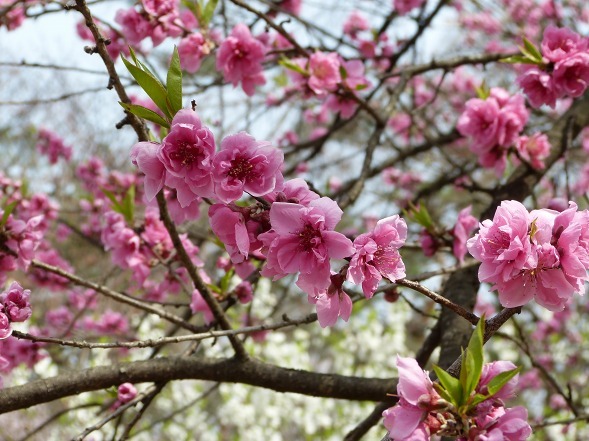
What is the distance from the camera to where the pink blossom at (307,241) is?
116cm

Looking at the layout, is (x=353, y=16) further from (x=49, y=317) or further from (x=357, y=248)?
(x=357, y=248)

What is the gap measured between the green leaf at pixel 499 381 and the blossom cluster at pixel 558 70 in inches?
56.7

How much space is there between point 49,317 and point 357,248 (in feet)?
11.9

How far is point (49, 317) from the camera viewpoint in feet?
13.9

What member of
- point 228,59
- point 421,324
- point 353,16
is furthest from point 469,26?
point 228,59

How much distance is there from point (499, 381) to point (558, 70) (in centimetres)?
151

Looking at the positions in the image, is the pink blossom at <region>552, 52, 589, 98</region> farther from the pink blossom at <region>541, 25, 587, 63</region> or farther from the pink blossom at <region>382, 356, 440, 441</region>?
the pink blossom at <region>382, 356, 440, 441</region>

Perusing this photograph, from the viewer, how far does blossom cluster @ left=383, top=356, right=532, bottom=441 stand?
3.45 feet

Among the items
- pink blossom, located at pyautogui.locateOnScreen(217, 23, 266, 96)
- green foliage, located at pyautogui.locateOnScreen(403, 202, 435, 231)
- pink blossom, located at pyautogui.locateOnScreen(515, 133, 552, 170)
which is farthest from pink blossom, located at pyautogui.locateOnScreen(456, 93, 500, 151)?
pink blossom, located at pyautogui.locateOnScreen(217, 23, 266, 96)

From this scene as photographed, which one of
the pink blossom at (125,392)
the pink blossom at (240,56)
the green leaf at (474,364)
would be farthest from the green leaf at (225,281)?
the green leaf at (474,364)

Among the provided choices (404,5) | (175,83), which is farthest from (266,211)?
(404,5)

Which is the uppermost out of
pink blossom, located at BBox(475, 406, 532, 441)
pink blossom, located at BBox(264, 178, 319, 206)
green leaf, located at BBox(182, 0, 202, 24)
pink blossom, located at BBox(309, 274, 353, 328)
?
green leaf, located at BBox(182, 0, 202, 24)

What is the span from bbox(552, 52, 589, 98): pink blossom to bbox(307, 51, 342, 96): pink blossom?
→ 940 millimetres

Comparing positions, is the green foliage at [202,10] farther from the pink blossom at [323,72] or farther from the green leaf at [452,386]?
the green leaf at [452,386]
